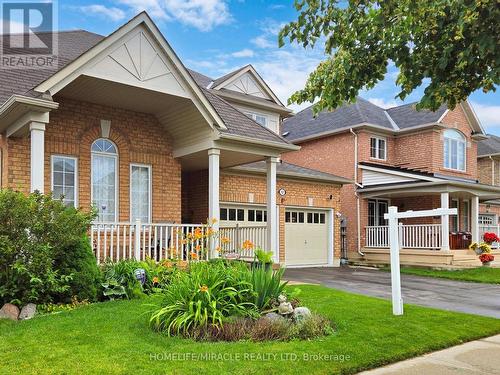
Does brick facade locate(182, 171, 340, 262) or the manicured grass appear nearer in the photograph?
brick facade locate(182, 171, 340, 262)

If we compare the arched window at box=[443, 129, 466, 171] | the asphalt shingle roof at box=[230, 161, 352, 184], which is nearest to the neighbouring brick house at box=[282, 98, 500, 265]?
the arched window at box=[443, 129, 466, 171]

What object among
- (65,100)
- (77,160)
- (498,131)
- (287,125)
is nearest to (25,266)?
(77,160)

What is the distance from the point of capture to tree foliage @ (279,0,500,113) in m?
5.68

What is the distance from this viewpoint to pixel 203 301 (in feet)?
21.7

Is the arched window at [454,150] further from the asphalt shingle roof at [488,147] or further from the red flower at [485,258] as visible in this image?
the asphalt shingle roof at [488,147]

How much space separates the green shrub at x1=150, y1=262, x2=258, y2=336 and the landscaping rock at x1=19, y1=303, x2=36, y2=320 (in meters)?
2.12

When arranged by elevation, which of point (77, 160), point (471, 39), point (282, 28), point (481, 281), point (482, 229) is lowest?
point (481, 281)

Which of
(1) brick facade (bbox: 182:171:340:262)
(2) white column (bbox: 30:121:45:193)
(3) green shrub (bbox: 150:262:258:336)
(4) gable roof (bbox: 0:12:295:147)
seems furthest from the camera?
(1) brick facade (bbox: 182:171:340:262)

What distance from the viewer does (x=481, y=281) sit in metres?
15.6

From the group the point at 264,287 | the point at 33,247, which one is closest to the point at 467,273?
the point at 264,287

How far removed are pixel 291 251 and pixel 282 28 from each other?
41.5ft

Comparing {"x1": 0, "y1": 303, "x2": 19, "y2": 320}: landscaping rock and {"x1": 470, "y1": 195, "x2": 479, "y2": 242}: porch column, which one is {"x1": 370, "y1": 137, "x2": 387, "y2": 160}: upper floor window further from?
{"x1": 0, "y1": 303, "x2": 19, "y2": 320}: landscaping rock

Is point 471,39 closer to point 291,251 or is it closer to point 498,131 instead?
point 291,251

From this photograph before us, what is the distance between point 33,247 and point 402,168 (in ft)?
61.6
